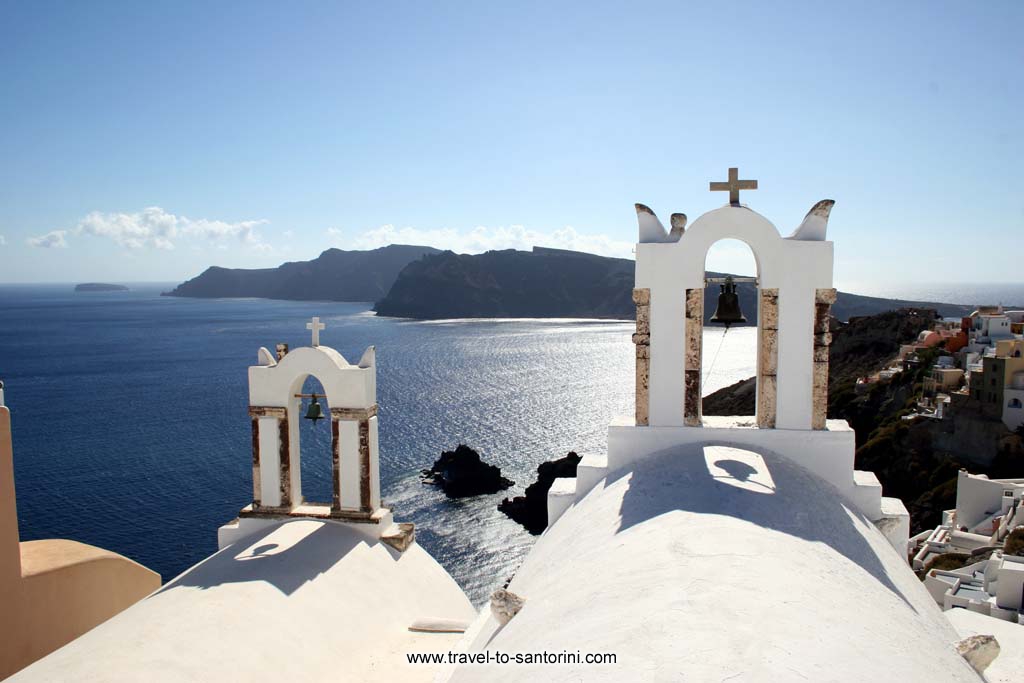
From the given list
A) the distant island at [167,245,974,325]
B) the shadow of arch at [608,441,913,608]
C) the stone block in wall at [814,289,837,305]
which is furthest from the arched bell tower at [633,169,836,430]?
the distant island at [167,245,974,325]

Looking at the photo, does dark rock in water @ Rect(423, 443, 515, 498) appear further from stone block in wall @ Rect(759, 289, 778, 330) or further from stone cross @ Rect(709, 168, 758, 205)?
stone cross @ Rect(709, 168, 758, 205)

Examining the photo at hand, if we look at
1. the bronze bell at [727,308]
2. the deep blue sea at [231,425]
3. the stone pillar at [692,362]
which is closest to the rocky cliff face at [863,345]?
the deep blue sea at [231,425]

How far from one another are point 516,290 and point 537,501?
11345cm

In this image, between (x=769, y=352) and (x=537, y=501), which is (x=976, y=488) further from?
(x=769, y=352)

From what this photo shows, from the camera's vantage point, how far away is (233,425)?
152 ft

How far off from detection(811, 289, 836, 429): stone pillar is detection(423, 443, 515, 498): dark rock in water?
1236 inches

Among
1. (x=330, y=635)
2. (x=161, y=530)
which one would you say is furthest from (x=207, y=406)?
(x=330, y=635)

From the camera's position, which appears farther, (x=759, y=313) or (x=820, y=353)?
(x=759, y=313)

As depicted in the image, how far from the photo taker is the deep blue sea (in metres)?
30.4

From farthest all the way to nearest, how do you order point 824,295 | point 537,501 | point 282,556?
point 537,501 < point 282,556 < point 824,295

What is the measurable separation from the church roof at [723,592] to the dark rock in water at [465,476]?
31.8 metres

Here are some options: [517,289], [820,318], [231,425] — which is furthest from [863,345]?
[517,289]

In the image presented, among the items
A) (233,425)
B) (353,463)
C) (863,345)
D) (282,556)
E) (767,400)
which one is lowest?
(233,425)

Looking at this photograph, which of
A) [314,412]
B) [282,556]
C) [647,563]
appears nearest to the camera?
[647,563]
